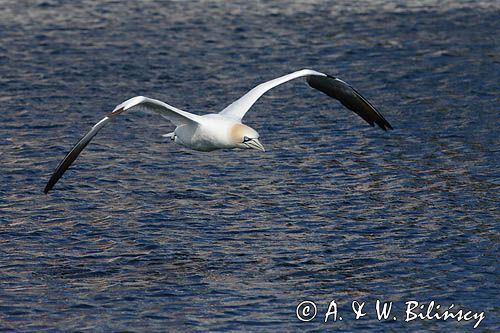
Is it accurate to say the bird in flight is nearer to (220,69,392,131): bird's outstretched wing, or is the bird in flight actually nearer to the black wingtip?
(220,69,392,131): bird's outstretched wing

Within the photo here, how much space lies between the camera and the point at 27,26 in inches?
1271

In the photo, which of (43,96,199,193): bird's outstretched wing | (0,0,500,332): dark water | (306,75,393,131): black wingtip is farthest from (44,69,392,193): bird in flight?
(0,0,500,332): dark water

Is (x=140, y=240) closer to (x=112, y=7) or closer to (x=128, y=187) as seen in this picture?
(x=128, y=187)

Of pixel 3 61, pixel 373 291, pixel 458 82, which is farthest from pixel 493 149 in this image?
pixel 3 61

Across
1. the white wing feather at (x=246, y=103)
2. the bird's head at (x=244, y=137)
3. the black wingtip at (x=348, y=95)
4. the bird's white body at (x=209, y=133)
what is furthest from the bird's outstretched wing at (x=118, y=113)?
the black wingtip at (x=348, y=95)

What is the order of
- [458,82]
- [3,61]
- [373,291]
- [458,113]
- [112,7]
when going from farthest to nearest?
[112,7] < [3,61] < [458,82] < [458,113] < [373,291]

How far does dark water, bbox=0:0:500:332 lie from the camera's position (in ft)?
48.6

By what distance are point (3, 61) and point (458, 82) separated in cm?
1084

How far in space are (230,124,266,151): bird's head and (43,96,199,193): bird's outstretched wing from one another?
560mm

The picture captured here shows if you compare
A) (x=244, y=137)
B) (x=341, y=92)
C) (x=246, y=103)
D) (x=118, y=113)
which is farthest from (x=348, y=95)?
(x=118, y=113)

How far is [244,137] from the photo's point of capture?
53.7 feet

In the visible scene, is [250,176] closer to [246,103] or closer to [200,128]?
[246,103]

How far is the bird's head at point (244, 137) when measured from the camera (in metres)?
16.3

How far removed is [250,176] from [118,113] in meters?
5.01
